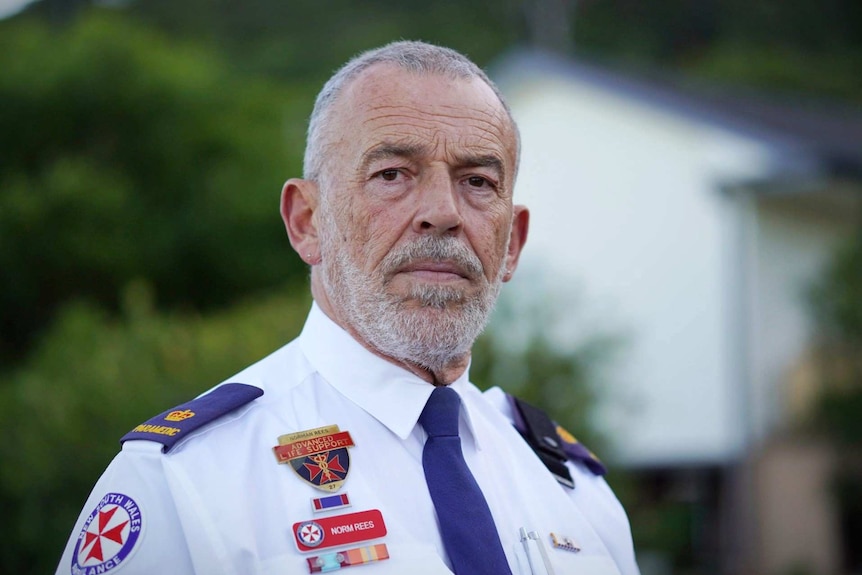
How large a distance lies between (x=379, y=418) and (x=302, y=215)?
61cm

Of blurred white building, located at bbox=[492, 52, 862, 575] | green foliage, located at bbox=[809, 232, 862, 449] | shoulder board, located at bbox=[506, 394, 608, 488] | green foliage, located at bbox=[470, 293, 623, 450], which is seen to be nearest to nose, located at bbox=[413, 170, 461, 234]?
shoulder board, located at bbox=[506, 394, 608, 488]

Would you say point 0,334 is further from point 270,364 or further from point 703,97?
point 703,97

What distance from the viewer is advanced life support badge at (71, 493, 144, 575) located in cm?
224

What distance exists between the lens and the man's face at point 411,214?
2635 mm

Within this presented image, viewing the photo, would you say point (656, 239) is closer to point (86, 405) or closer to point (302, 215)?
point (86, 405)

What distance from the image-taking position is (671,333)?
16.2 meters

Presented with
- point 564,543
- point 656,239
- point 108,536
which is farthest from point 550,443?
point 656,239

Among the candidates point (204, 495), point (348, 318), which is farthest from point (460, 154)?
point (204, 495)

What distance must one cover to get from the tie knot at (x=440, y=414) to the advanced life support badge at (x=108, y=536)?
28.6 inches

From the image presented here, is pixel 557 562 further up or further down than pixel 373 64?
further down

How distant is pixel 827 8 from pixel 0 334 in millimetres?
32972

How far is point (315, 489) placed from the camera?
2.43 meters

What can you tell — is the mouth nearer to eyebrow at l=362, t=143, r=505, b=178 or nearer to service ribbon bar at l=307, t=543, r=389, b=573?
eyebrow at l=362, t=143, r=505, b=178

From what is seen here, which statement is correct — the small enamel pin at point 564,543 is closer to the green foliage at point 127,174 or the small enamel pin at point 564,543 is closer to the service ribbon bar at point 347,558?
the service ribbon bar at point 347,558
